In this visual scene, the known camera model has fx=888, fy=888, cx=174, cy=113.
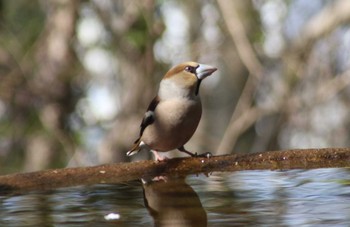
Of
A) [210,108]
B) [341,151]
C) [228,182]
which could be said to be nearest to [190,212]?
[228,182]

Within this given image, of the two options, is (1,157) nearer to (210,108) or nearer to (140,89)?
(140,89)

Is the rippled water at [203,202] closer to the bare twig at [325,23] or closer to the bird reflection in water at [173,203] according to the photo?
the bird reflection in water at [173,203]

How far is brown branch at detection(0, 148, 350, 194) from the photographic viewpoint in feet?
14.1

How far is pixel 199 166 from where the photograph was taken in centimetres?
454

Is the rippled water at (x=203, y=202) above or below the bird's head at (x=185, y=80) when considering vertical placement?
below

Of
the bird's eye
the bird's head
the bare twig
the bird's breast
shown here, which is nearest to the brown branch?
the bird's breast

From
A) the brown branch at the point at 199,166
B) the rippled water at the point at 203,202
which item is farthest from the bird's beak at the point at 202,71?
the rippled water at the point at 203,202

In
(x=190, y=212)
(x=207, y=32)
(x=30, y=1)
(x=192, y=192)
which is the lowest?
(x=190, y=212)

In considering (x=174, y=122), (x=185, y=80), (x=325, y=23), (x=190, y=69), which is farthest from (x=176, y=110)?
(x=325, y=23)

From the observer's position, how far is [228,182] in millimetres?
4156

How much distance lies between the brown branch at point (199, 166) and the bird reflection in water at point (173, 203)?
0.16 metres

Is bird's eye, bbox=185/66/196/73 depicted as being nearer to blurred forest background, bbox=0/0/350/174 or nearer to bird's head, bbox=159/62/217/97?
bird's head, bbox=159/62/217/97

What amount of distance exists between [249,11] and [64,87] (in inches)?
89.0

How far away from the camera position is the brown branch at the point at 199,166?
4.30 metres
